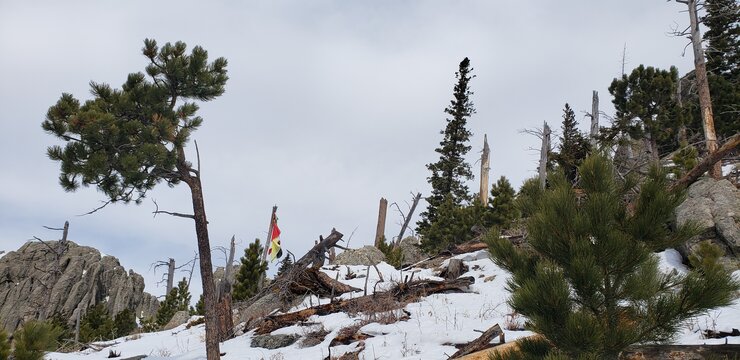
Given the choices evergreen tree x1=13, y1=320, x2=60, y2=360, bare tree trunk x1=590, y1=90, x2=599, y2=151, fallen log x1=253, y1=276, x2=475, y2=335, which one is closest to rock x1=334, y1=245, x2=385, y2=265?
fallen log x1=253, y1=276, x2=475, y2=335

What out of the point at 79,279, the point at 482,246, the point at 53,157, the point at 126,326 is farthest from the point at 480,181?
the point at 79,279

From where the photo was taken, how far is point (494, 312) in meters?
9.21

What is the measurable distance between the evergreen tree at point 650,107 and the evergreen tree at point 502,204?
418cm

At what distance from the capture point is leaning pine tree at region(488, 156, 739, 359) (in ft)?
12.2

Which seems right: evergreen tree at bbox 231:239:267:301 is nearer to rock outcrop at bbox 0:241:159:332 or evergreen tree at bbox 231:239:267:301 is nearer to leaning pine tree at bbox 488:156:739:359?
leaning pine tree at bbox 488:156:739:359

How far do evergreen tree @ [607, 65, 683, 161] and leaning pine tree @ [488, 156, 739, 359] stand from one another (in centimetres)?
1604

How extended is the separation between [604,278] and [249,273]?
1536cm

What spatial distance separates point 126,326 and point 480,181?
69.7ft

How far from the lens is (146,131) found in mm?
10805

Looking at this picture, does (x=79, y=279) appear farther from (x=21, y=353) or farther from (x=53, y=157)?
(x=21, y=353)

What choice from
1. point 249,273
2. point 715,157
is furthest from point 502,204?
point 715,157

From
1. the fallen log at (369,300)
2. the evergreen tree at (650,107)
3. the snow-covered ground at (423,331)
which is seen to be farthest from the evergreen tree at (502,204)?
the fallen log at (369,300)

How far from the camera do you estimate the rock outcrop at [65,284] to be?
35.6 metres

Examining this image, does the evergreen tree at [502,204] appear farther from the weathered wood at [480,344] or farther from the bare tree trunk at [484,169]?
the weathered wood at [480,344]
